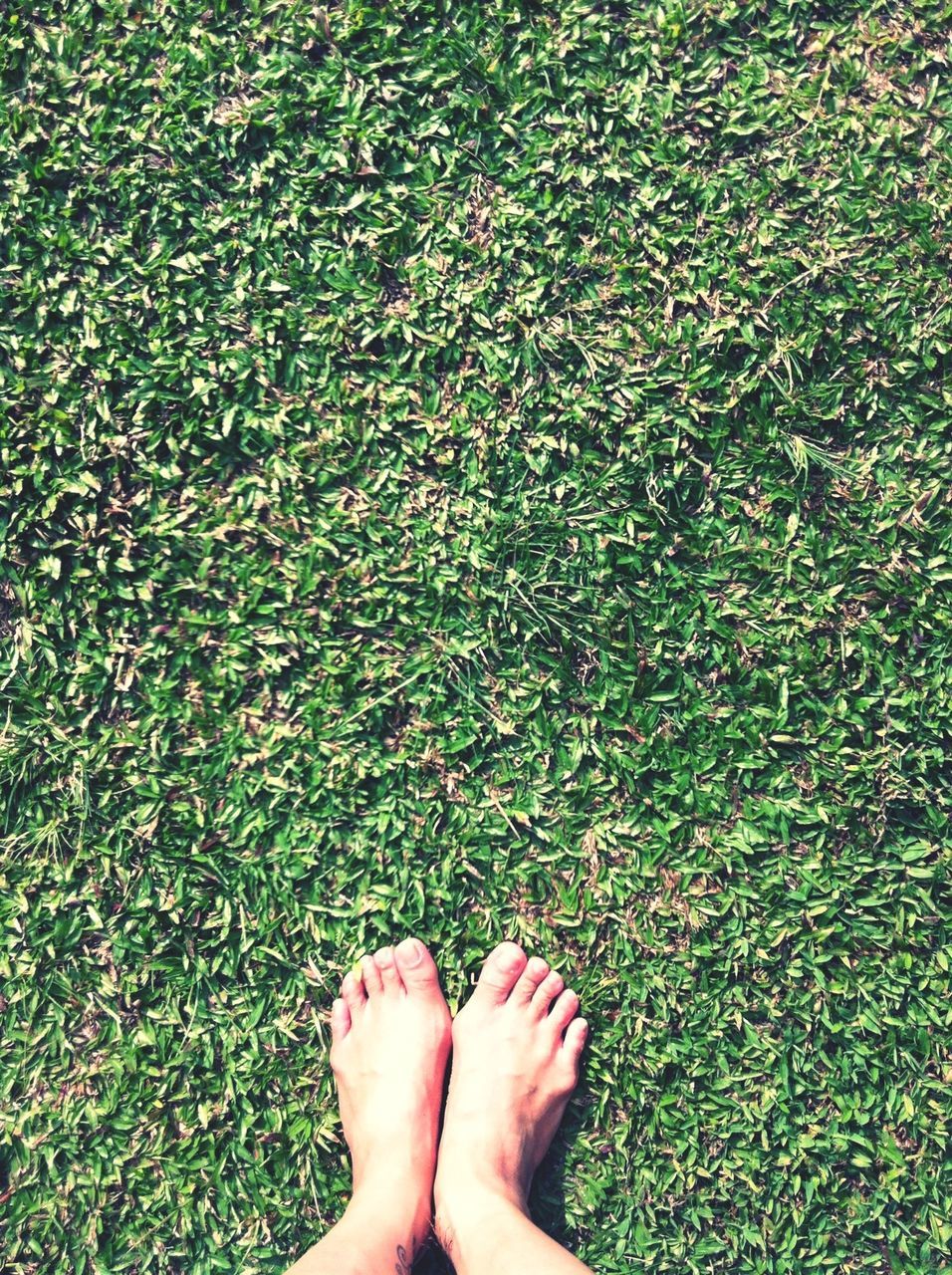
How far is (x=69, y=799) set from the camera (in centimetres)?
248

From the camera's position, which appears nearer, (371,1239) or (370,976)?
(371,1239)

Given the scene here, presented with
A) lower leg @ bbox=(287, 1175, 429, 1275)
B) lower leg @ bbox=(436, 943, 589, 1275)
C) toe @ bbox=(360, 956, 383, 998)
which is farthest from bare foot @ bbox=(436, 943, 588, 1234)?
toe @ bbox=(360, 956, 383, 998)

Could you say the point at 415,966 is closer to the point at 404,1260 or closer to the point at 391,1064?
the point at 391,1064

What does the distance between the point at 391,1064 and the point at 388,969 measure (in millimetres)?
242

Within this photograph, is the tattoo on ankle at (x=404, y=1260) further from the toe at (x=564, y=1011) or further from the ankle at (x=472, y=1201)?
the toe at (x=564, y=1011)

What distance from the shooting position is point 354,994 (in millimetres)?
2449

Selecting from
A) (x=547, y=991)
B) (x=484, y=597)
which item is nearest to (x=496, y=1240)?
(x=547, y=991)

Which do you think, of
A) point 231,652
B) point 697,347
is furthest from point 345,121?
point 231,652

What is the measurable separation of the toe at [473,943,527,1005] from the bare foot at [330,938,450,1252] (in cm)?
13

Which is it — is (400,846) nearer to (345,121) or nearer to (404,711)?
(404,711)

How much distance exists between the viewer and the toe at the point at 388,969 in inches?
96.3

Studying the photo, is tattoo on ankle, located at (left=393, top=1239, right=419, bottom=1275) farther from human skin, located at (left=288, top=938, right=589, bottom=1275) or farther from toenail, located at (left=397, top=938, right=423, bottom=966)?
toenail, located at (left=397, top=938, right=423, bottom=966)

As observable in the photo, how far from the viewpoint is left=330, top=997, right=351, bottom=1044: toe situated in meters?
2.44

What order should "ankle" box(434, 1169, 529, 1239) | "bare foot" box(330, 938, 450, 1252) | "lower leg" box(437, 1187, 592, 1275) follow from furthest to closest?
"bare foot" box(330, 938, 450, 1252) → "ankle" box(434, 1169, 529, 1239) → "lower leg" box(437, 1187, 592, 1275)
